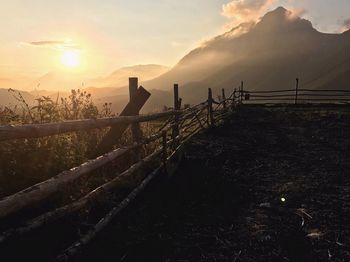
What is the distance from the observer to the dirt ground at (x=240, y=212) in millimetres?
4716

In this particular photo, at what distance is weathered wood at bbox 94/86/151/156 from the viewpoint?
6652 mm

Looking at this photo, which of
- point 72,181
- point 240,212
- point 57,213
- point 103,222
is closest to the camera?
point 57,213

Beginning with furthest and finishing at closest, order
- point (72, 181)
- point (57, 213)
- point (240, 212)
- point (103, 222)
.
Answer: point (240, 212) → point (103, 222) → point (72, 181) → point (57, 213)

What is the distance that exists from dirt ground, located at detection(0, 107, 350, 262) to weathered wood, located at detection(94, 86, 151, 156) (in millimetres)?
965

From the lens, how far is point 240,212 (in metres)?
6.20

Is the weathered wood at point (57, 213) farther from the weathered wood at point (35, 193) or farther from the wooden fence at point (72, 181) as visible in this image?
the weathered wood at point (35, 193)

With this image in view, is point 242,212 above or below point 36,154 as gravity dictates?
below

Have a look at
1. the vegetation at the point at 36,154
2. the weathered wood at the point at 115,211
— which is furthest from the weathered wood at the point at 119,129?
the weathered wood at the point at 115,211

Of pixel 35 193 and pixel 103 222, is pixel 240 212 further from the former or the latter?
pixel 35 193

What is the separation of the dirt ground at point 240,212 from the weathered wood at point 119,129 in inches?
38.0

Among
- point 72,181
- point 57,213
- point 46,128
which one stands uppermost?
point 46,128

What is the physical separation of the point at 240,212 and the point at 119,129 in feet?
7.60

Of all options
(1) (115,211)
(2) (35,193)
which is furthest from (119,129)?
(2) (35,193)

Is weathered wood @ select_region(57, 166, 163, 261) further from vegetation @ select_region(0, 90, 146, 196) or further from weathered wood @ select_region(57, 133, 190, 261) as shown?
vegetation @ select_region(0, 90, 146, 196)
